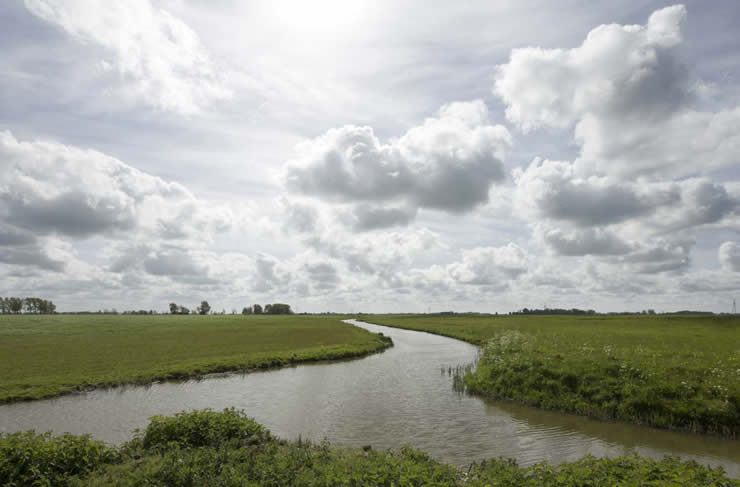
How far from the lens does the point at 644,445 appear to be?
17.2m

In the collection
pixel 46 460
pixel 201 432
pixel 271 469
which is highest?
pixel 46 460

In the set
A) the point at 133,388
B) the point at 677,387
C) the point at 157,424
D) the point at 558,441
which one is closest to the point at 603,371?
the point at 677,387

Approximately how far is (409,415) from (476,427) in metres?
3.95

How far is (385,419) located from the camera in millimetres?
21438

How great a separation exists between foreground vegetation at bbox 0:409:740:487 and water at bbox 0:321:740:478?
3.79 m

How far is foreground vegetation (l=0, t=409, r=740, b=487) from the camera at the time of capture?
1078 centimetres

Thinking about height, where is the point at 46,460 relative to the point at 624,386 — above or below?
above

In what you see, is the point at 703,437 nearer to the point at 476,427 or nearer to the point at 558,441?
the point at 558,441

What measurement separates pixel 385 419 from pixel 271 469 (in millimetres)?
10883

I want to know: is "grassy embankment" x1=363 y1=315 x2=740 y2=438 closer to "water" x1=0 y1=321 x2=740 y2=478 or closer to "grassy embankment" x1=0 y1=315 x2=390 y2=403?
"water" x1=0 y1=321 x2=740 y2=478

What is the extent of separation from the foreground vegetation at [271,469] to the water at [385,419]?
379 cm

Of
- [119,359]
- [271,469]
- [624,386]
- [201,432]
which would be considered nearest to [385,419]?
[201,432]

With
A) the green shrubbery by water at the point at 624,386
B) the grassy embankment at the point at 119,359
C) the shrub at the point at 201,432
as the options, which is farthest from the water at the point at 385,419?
the shrub at the point at 201,432

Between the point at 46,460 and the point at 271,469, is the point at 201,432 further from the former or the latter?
the point at 271,469
